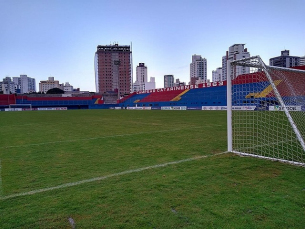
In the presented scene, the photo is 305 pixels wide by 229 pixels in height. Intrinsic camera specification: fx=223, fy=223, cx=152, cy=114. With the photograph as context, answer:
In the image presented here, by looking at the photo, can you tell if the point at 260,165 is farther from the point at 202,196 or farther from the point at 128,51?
the point at 128,51

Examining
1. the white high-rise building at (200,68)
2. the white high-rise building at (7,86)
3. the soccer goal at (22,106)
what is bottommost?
the soccer goal at (22,106)

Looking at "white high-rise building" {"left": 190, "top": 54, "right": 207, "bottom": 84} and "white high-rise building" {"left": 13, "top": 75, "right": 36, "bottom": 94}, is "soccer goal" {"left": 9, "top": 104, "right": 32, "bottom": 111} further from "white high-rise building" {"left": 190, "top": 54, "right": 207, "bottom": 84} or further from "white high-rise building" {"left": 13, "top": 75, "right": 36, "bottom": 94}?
"white high-rise building" {"left": 13, "top": 75, "right": 36, "bottom": 94}

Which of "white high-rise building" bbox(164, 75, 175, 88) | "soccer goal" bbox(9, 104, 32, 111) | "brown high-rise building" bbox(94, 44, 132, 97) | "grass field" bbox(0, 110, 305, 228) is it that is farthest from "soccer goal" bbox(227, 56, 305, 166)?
"white high-rise building" bbox(164, 75, 175, 88)

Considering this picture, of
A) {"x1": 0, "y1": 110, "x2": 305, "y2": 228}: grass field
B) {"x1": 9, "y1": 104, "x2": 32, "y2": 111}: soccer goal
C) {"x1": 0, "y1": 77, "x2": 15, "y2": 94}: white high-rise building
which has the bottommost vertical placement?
{"x1": 0, "y1": 110, "x2": 305, "y2": 228}: grass field

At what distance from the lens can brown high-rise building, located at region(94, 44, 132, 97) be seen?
133m

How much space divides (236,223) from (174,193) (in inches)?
44.2

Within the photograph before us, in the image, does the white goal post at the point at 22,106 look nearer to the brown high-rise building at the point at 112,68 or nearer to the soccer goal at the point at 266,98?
the brown high-rise building at the point at 112,68

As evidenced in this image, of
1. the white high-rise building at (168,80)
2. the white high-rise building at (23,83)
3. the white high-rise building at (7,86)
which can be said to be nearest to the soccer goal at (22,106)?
the white high-rise building at (7,86)

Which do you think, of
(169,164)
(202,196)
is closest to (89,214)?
(202,196)

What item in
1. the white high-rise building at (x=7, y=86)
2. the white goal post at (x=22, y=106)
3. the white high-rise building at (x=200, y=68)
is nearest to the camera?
the white goal post at (x=22, y=106)

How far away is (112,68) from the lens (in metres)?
135

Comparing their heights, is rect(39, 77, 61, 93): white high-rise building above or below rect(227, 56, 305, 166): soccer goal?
above

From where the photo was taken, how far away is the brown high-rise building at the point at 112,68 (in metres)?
133

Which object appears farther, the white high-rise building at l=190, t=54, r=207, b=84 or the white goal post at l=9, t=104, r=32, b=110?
the white high-rise building at l=190, t=54, r=207, b=84
